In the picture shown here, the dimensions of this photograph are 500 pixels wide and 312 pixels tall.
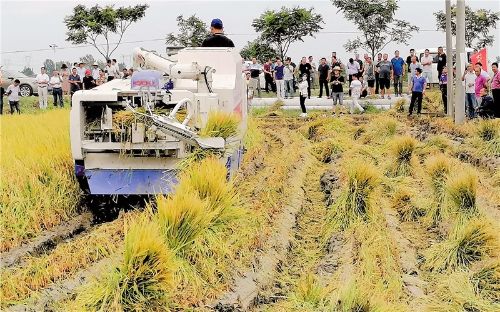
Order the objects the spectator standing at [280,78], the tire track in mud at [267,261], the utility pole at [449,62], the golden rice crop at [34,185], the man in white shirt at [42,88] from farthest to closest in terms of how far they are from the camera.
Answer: the spectator standing at [280,78] → the man in white shirt at [42,88] → the utility pole at [449,62] → the golden rice crop at [34,185] → the tire track in mud at [267,261]

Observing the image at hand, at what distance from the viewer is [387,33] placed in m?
35.9

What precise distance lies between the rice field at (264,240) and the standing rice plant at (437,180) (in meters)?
0.03

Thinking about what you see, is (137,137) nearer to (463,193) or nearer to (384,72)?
(463,193)

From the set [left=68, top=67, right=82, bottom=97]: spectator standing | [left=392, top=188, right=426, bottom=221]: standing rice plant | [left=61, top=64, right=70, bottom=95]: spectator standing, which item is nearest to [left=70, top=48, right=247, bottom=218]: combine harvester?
[left=392, top=188, right=426, bottom=221]: standing rice plant

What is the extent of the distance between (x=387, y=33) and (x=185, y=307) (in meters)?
31.6

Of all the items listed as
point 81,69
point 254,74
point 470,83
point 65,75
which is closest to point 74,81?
point 81,69

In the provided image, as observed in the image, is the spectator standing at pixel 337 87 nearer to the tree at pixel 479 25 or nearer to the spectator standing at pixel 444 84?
the spectator standing at pixel 444 84

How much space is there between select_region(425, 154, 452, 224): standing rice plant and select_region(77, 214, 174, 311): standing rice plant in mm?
4194

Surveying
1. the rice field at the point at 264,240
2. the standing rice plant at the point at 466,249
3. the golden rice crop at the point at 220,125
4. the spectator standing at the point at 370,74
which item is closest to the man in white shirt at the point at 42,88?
the spectator standing at the point at 370,74

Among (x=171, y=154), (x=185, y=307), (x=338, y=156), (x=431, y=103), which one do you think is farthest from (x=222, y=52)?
(x=431, y=103)

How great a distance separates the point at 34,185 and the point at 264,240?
10.9ft

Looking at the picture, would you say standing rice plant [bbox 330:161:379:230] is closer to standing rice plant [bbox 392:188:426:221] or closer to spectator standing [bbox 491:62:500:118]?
standing rice plant [bbox 392:188:426:221]

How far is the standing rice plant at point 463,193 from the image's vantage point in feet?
29.1

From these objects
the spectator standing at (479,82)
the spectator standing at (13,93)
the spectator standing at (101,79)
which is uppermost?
the spectator standing at (101,79)
